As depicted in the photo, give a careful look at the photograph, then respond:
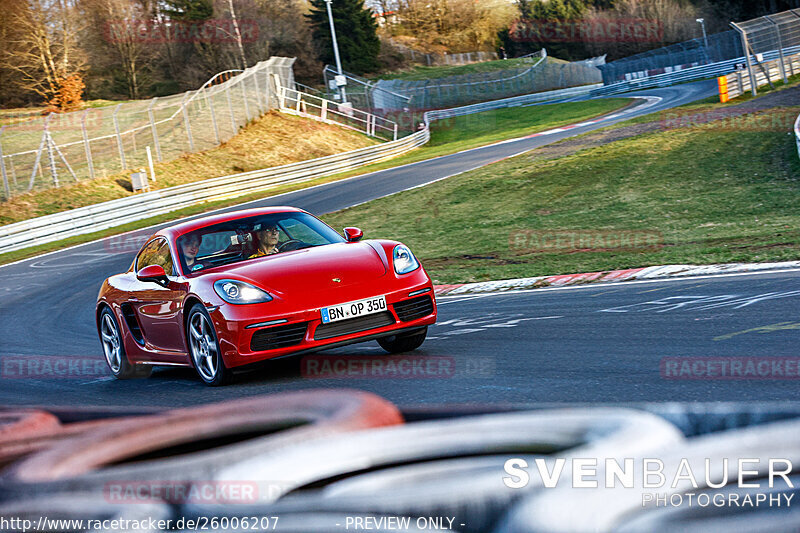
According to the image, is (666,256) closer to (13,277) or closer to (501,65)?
(13,277)

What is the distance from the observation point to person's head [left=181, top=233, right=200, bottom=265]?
25.5 ft

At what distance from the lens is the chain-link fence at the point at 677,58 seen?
239 feet

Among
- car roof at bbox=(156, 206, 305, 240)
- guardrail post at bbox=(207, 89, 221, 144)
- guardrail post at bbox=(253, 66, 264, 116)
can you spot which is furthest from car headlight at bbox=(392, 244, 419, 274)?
guardrail post at bbox=(253, 66, 264, 116)

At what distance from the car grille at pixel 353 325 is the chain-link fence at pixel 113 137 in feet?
87.7

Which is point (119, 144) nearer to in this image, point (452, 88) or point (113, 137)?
point (113, 137)

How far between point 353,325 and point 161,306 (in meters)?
1.92

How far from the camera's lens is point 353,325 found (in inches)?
265

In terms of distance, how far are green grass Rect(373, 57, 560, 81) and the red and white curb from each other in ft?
211

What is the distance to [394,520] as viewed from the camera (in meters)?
2.07

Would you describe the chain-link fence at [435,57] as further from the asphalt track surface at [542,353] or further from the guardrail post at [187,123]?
the asphalt track surface at [542,353]

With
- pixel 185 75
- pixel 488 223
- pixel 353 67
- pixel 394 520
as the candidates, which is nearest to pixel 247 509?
pixel 394 520

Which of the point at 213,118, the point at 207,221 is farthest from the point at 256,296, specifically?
the point at 213,118

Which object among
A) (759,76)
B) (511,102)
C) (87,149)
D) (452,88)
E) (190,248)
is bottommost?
(190,248)

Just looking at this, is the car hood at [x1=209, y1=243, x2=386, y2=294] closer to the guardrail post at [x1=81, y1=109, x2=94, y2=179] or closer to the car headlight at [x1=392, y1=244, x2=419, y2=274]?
the car headlight at [x1=392, y1=244, x2=419, y2=274]
